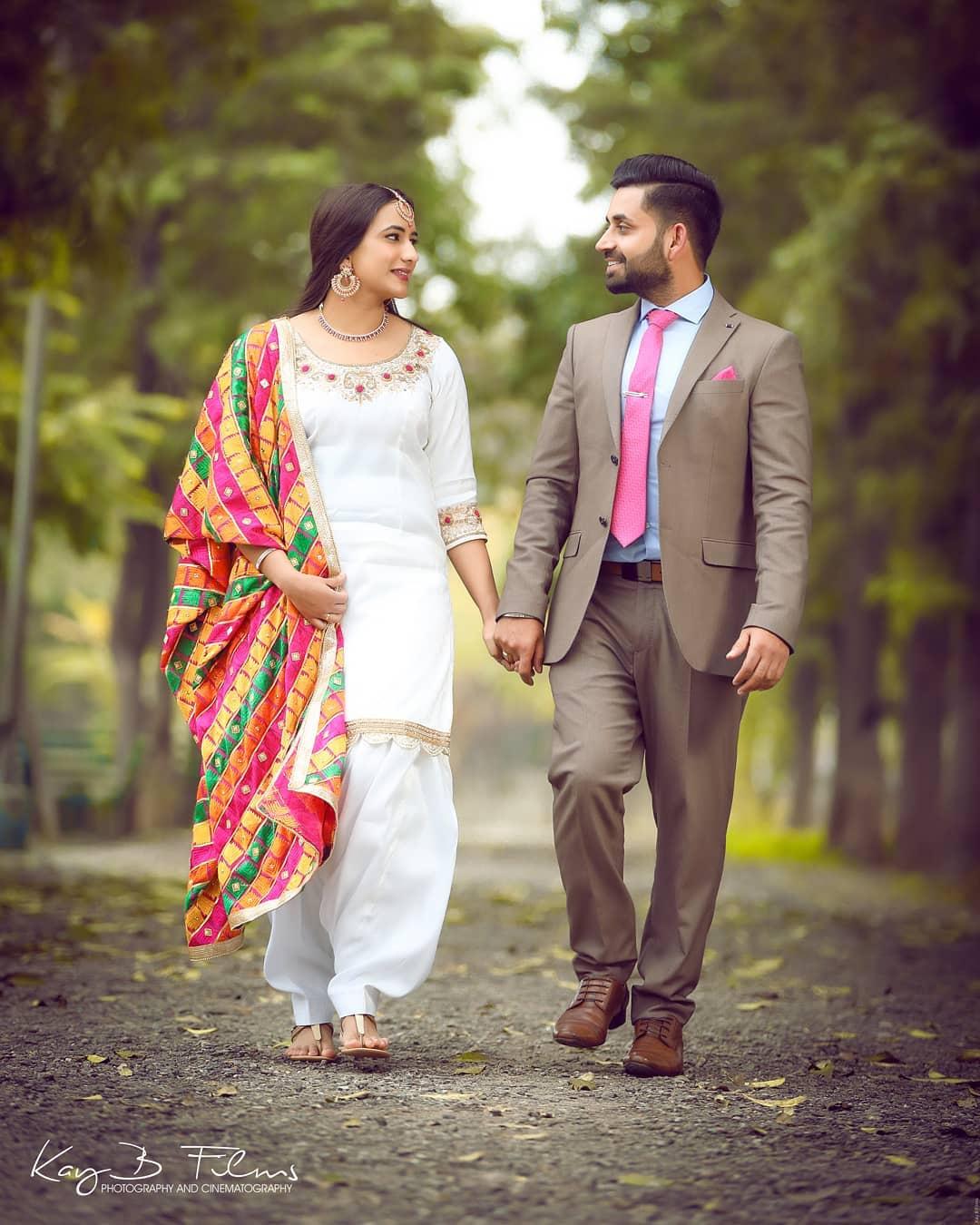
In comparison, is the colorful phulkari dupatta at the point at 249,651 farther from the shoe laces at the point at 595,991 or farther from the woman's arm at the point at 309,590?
the shoe laces at the point at 595,991

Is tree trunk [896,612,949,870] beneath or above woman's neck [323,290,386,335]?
beneath

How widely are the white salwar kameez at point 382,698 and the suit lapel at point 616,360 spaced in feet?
1.69

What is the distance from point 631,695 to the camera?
18.8 ft

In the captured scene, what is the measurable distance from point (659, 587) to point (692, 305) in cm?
93

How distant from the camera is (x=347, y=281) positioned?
5719 millimetres

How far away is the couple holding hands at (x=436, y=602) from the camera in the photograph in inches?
214

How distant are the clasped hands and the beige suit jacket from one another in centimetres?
3

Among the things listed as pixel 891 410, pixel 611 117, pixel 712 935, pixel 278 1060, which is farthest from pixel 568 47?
pixel 278 1060

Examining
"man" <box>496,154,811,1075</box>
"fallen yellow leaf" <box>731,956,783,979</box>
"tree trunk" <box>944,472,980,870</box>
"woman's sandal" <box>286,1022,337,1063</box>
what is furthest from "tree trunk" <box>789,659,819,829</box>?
"woman's sandal" <box>286,1022,337,1063</box>

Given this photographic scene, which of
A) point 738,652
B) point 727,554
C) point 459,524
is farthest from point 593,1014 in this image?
point 459,524

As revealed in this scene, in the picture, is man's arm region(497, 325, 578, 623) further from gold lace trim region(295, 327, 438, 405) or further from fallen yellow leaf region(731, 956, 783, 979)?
fallen yellow leaf region(731, 956, 783, 979)

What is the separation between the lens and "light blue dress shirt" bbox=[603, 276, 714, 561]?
569 cm

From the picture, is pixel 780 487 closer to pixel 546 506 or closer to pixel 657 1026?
pixel 546 506

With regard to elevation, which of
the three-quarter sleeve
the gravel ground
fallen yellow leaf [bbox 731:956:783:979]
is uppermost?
the three-quarter sleeve
